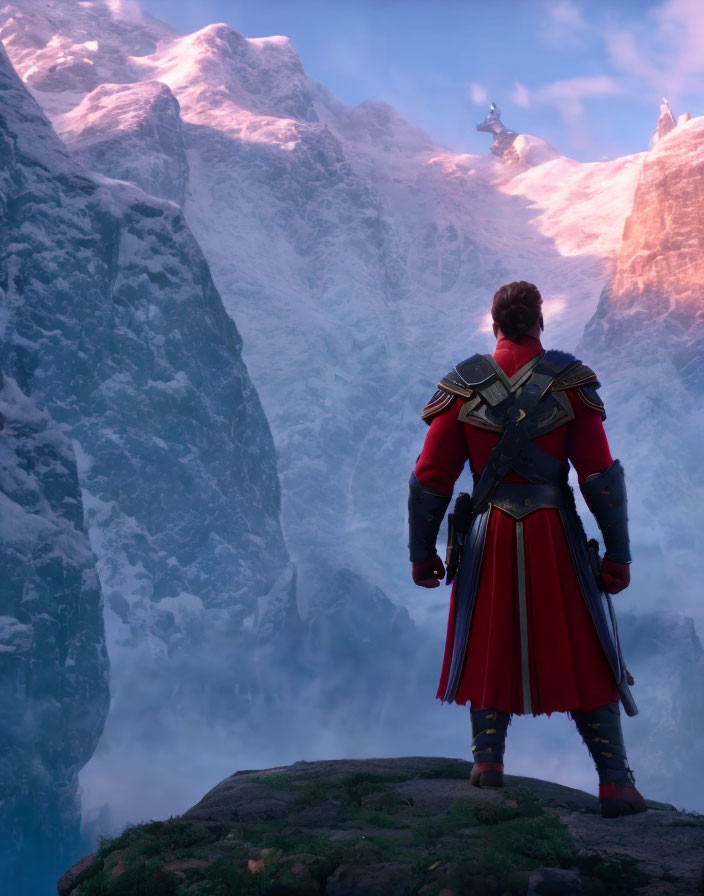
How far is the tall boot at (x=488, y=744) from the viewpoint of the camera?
5535 mm

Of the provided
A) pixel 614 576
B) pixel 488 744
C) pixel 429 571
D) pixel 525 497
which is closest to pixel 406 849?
pixel 488 744

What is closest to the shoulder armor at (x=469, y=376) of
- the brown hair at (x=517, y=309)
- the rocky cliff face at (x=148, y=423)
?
the brown hair at (x=517, y=309)

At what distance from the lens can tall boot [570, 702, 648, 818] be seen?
17.6 ft

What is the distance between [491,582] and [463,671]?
0.56 m

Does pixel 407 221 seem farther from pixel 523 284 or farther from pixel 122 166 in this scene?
pixel 523 284

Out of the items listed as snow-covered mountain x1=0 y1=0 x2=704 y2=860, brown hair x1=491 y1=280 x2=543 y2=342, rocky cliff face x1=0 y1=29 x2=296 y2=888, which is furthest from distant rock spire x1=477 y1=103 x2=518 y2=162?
brown hair x1=491 y1=280 x2=543 y2=342

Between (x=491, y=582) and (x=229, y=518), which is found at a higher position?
(x=229, y=518)

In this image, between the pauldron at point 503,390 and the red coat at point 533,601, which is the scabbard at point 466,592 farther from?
the pauldron at point 503,390

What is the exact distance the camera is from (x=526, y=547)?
5.59 metres

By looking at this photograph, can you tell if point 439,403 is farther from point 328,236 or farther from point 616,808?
point 328,236

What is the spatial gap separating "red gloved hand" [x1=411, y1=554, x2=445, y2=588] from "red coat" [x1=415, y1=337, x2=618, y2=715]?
21 centimetres

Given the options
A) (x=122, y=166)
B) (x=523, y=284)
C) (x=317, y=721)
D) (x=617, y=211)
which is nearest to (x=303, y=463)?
(x=317, y=721)

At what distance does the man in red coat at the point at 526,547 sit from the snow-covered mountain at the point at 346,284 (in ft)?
326

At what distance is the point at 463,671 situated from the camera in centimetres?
567
